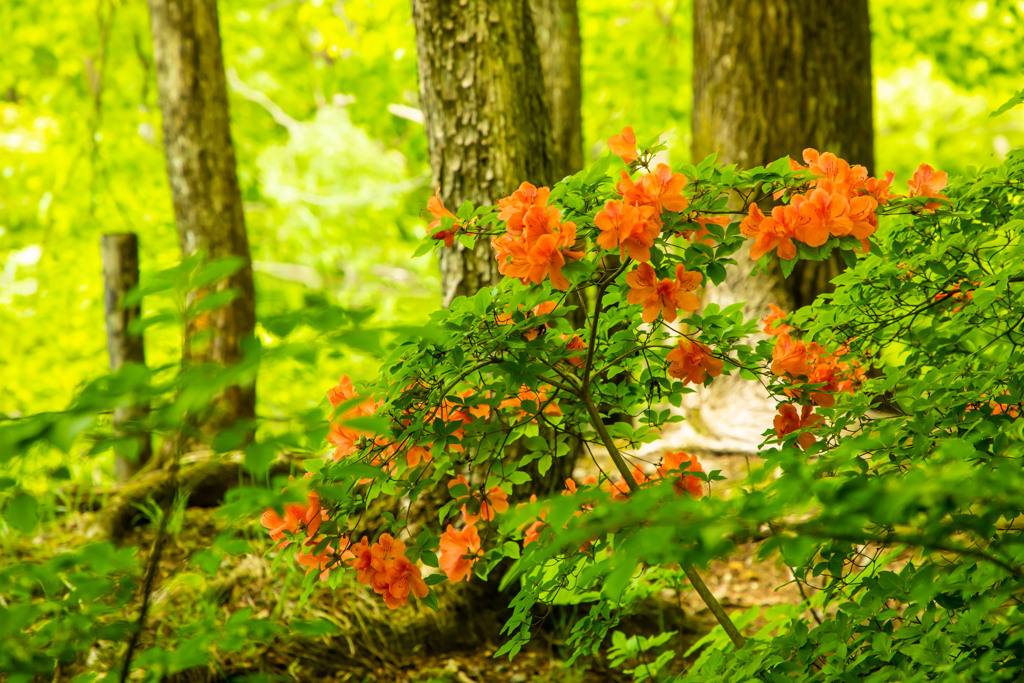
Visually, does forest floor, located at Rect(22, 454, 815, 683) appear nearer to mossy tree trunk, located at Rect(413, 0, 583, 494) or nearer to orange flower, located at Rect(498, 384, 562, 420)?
mossy tree trunk, located at Rect(413, 0, 583, 494)

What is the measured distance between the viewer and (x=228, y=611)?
259cm

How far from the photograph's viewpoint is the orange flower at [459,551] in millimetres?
1412

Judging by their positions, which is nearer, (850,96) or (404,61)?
(850,96)

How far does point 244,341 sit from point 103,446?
8.2 inches

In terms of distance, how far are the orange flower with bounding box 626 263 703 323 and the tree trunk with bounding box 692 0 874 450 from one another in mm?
2297

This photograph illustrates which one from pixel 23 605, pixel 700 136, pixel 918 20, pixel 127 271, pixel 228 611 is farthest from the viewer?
pixel 918 20

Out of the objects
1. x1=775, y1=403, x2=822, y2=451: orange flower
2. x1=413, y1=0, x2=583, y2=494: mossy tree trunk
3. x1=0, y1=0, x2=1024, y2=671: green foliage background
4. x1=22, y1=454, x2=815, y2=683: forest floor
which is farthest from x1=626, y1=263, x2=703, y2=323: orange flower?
x1=0, y1=0, x2=1024, y2=671: green foliage background

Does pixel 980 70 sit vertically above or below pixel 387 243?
above

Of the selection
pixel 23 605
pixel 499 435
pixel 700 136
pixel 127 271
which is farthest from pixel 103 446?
pixel 700 136

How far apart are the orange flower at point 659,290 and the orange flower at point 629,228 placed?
0.11 metres

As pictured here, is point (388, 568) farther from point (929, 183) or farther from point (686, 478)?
point (929, 183)

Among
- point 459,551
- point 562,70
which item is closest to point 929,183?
point 459,551

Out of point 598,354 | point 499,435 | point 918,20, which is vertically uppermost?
point 918,20

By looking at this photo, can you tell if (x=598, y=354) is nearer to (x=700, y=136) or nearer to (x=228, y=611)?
(x=228, y=611)
